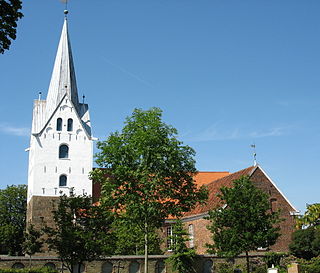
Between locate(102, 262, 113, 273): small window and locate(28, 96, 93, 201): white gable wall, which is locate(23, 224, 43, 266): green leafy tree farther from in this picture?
locate(28, 96, 93, 201): white gable wall

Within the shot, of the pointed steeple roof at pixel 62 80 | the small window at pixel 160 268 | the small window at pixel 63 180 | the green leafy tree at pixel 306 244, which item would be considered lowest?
the small window at pixel 160 268

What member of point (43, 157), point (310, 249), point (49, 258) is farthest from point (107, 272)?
point (43, 157)

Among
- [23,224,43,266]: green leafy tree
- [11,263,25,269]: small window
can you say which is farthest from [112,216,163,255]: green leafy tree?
[11,263,25,269]: small window

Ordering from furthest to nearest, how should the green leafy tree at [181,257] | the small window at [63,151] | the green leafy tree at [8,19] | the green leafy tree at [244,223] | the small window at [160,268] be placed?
the small window at [63,151]
the small window at [160,268]
the green leafy tree at [181,257]
the green leafy tree at [244,223]
the green leafy tree at [8,19]

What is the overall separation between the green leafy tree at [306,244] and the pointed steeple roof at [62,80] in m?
27.3

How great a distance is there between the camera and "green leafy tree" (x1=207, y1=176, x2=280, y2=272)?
87.0ft

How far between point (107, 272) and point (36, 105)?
2492 cm

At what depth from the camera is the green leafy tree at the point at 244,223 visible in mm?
26516

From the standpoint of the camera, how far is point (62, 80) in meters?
52.4

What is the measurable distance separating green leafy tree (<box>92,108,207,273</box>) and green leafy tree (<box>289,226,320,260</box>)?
40.4 ft

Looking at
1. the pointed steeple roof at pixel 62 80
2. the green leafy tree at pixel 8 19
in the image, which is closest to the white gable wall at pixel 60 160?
the pointed steeple roof at pixel 62 80

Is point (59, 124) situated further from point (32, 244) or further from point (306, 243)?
point (306, 243)

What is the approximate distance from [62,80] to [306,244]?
3099 centimetres

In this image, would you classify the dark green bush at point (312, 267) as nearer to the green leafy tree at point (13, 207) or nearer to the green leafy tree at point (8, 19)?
the green leafy tree at point (8, 19)
